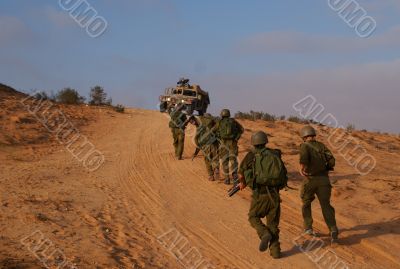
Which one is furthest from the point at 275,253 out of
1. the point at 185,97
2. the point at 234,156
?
the point at 185,97

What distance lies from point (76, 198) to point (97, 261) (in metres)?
3.80

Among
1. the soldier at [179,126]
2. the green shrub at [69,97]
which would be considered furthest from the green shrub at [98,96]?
the soldier at [179,126]

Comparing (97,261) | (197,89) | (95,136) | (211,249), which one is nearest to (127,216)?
(211,249)

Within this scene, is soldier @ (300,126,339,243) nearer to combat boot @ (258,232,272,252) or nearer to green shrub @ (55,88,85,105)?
combat boot @ (258,232,272,252)

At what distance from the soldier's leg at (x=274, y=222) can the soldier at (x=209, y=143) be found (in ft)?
19.1

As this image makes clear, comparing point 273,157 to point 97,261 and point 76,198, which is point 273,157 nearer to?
point 97,261

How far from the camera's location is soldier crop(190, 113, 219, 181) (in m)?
13.2

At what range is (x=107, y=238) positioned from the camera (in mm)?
7457

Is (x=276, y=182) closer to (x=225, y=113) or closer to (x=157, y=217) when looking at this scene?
(x=157, y=217)

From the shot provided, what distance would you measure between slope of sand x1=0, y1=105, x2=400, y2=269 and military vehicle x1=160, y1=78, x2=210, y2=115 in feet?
39.9

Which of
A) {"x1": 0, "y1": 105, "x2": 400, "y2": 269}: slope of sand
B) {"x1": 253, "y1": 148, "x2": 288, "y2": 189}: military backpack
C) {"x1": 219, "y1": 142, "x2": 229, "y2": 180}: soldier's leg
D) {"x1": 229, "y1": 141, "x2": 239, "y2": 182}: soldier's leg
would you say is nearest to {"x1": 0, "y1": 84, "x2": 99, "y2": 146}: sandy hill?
{"x1": 0, "y1": 105, "x2": 400, "y2": 269}: slope of sand

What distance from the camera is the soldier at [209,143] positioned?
1324 centimetres

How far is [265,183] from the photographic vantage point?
717 cm

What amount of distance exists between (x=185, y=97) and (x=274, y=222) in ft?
70.9
